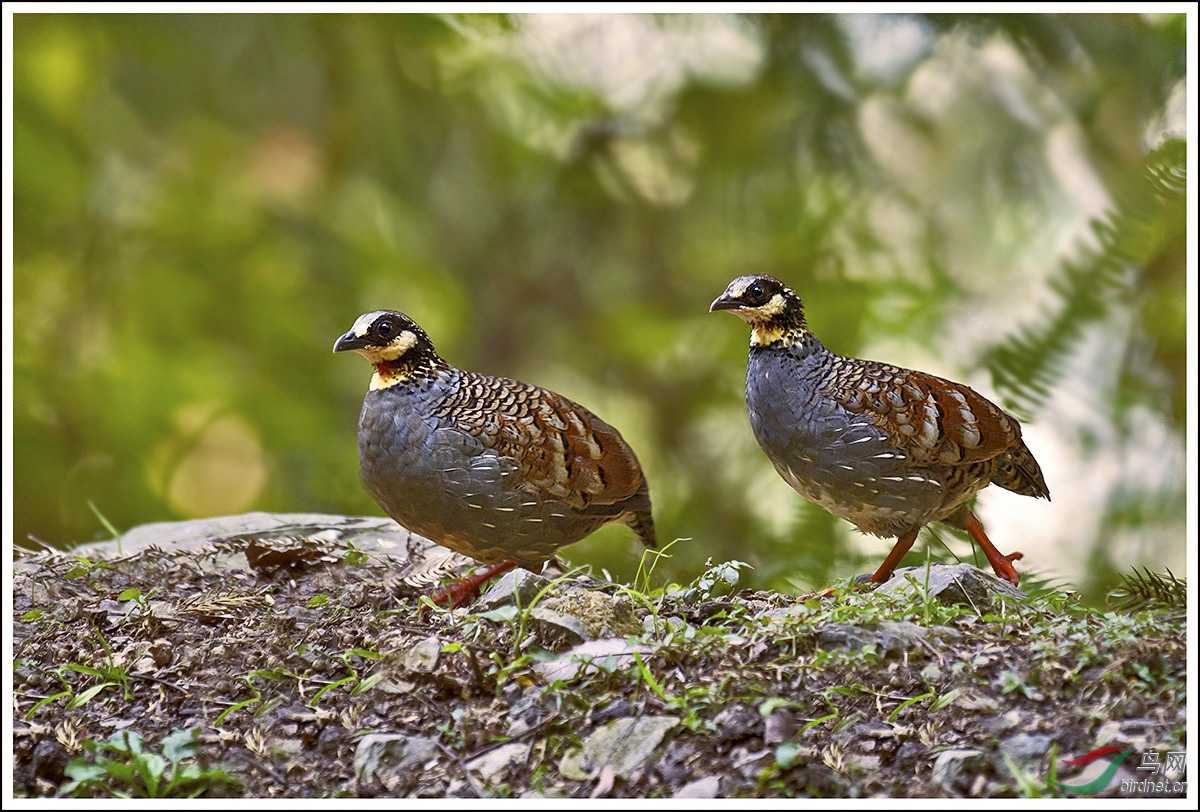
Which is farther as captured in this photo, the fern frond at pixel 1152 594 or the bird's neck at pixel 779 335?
the bird's neck at pixel 779 335

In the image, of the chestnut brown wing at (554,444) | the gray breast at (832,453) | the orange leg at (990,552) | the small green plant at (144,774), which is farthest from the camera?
the orange leg at (990,552)

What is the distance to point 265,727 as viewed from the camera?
8.38ft

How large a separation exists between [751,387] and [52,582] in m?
2.35

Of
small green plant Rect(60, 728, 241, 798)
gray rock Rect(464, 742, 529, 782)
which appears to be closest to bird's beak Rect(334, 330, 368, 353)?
small green plant Rect(60, 728, 241, 798)

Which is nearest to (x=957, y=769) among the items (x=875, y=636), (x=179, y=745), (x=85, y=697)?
(x=875, y=636)

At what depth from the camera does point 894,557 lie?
3234 millimetres

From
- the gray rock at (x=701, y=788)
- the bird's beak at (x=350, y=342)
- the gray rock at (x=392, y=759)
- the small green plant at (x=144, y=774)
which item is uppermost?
the bird's beak at (x=350, y=342)

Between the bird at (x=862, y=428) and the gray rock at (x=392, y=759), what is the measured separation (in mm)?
1323

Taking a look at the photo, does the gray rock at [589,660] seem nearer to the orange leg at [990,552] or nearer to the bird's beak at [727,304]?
the bird's beak at [727,304]

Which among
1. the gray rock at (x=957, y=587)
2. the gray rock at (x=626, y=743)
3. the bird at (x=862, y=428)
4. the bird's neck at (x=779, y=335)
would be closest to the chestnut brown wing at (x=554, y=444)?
the bird at (x=862, y=428)

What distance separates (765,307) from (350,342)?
120 cm

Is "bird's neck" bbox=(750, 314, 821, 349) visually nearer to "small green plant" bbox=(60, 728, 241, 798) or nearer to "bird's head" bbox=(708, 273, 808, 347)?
"bird's head" bbox=(708, 273, 808, 347)

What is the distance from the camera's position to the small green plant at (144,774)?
7.81 ft

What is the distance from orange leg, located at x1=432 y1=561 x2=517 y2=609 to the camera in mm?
3256
